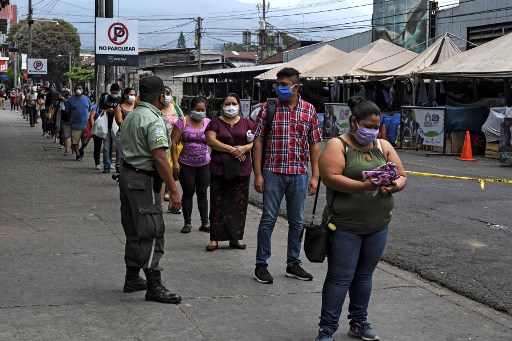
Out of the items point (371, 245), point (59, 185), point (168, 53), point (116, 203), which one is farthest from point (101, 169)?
point (168, 53)

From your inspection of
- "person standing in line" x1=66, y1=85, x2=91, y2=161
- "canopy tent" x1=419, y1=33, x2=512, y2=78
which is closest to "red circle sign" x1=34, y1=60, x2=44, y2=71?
"canopy tent" x1=419, y1=33, x2=512, y2=78

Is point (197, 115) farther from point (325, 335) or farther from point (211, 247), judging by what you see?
point (325, 335)

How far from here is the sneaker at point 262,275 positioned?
282 inches

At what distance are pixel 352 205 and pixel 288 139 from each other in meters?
Answer: 1.97

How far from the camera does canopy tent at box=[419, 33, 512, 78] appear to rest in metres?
20.4

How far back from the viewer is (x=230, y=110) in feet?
27.8

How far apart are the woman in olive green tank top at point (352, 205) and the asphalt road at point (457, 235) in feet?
5.61

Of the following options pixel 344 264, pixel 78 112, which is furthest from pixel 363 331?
pixel 78 112

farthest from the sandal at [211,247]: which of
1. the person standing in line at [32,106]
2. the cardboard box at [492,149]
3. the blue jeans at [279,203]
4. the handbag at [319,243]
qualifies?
the person standing in line at [32,106]

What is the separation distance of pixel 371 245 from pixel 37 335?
→ 7.64 ft

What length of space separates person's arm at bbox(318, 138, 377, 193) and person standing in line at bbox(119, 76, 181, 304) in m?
1.54

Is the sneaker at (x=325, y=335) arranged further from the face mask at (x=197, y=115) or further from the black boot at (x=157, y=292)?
the face mask at (x=197, y=115)

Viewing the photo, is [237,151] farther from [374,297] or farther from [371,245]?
[371,245]

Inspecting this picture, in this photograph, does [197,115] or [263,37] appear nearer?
[197,115]
